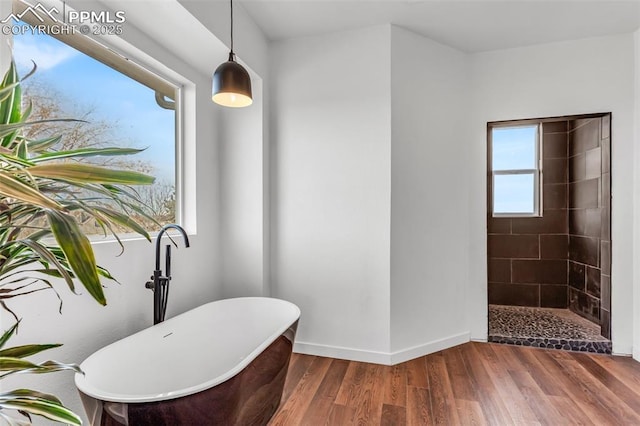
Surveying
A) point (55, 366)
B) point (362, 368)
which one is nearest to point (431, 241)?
point (362, 368)

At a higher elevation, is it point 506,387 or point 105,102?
point 105,102

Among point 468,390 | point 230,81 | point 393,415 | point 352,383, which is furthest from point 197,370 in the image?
point 468,390

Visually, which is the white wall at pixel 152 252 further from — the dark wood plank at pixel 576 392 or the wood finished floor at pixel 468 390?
the dark wood plank at pixel 576 392

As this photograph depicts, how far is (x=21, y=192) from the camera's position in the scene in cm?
59

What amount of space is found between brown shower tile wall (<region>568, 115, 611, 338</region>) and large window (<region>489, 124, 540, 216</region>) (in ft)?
1.18

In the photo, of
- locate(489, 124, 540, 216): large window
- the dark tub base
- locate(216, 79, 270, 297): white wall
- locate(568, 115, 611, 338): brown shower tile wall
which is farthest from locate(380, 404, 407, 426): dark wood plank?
locate(489, 124, 540, 216): large window

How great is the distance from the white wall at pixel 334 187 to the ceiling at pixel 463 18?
146mm

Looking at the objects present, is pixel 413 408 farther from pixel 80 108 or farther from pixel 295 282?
pixel 80 108

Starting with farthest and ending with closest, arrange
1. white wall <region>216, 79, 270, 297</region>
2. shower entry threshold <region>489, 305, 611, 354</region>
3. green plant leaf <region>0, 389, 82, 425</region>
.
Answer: shower entry threshold <region>489, 305, 611, 354</region> → white wall <region>216, 79, 270, 297</region> → green plant leaf <region>0, 389, 82, 425</region>

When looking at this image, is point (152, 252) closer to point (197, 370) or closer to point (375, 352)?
point (197, 370)

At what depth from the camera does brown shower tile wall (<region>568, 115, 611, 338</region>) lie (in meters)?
2.86

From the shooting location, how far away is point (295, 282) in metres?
2.86

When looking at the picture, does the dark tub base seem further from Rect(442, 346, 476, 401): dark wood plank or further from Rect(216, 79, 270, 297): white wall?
Rect(442, 346, 476, 401): dark wood plank

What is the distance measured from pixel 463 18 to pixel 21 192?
3020 millimetres
